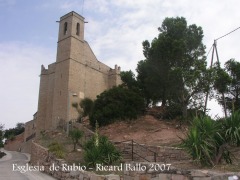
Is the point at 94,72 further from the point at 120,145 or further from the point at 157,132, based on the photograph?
the point at 120,145

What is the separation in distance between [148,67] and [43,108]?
1834 centimetres

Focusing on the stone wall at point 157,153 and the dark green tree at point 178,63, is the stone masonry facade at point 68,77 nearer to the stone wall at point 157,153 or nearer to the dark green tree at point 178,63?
the dark green tree at point 178,63

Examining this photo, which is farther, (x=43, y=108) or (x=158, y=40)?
(x=43, y=108)

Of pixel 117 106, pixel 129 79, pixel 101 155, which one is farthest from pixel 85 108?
pixel 101 155

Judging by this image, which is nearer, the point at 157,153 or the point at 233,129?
the point at 233,129

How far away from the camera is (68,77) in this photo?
34.3 metres

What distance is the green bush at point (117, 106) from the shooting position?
2409cm

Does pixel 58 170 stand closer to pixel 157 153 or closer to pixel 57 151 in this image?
pixel 57 151

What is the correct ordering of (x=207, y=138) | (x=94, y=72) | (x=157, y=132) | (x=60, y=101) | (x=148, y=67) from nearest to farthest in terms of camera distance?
(x=207, y=138) → (x=157, y=132) → (x=148, y=67) → (x=60, y=101) → (x=94, y=72)

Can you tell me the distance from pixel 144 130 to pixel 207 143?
12.8 metres

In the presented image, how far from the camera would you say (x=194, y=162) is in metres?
9.31

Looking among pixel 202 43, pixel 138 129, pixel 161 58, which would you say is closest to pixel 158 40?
pixel 161 58

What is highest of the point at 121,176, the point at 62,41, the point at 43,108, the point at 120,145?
the point at 62,41

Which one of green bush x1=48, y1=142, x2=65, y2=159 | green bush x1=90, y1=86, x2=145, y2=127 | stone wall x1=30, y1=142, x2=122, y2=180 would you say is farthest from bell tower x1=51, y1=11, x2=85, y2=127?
green bush x1=48, y1=142, x2=65, y2=159
